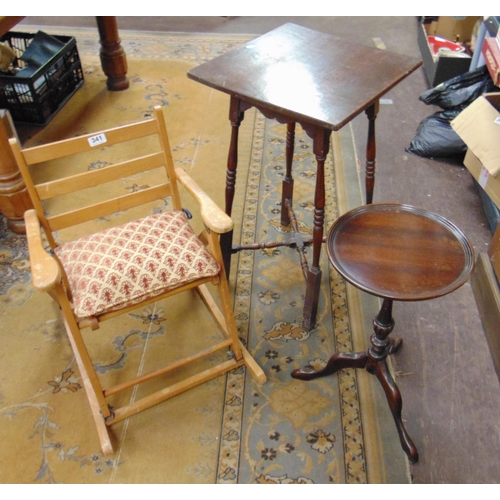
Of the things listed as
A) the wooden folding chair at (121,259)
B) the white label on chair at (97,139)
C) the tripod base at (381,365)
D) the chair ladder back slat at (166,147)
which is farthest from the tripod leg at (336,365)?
the white label on chair at (97,139)

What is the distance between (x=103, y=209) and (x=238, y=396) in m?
0.79

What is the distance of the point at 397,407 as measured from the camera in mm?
1501

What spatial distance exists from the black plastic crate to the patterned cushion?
5.78ft

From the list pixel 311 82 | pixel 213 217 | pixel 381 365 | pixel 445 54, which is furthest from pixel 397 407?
pixel 445 54

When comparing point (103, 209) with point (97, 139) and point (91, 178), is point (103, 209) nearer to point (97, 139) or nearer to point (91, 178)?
point (91, 178)

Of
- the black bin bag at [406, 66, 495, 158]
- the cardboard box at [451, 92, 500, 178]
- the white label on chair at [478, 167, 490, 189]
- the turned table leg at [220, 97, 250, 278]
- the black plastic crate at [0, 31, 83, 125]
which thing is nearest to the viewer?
the turned table leg at [220, 97, 250, 278]

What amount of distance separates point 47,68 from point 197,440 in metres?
2.44

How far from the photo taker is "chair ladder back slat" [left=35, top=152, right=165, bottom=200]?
4.90 feet

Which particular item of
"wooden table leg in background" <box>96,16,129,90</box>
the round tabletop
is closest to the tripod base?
the round tabletop

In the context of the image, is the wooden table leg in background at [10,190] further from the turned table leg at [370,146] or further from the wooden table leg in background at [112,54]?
the turned table leg at [370,146]

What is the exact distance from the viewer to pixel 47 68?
2.91m

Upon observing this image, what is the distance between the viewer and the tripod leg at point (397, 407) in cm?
147

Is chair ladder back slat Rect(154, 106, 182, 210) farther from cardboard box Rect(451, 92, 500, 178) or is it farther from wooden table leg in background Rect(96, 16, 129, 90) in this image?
wooden table leg in background Rect(96, 16, 129, 90)

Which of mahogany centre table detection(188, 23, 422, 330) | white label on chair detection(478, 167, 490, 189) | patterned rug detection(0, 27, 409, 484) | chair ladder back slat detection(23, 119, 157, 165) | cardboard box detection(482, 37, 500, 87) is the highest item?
mahogany centre table detection(188, 23, 422, 330)
